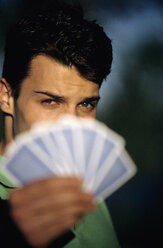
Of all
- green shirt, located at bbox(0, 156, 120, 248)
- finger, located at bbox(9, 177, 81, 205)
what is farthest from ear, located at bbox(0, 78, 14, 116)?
finger, located at bbox(9, 177, 81, 205)

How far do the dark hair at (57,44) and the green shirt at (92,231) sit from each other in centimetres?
82

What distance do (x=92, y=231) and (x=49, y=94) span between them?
1038 millimetres

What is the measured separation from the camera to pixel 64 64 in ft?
7.20

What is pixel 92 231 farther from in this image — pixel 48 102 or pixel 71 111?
pixel 48 102

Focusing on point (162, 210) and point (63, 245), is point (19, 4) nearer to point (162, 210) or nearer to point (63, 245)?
point (162, 210)

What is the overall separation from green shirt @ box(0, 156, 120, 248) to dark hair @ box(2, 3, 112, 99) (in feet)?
2.70

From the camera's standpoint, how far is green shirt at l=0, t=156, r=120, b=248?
1.96m

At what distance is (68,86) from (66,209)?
4.26 ft

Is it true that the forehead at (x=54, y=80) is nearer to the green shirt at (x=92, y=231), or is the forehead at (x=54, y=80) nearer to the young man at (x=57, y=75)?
the young man at (x=57, y=75)

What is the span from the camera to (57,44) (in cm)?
232

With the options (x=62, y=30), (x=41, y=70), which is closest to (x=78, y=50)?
(x=62, y=30)

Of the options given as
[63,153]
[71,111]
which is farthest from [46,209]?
[71,111]

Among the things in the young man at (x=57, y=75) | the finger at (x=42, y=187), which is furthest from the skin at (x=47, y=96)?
the finger at (x=42, y=187)

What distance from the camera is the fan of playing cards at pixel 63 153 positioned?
1.08 meters
